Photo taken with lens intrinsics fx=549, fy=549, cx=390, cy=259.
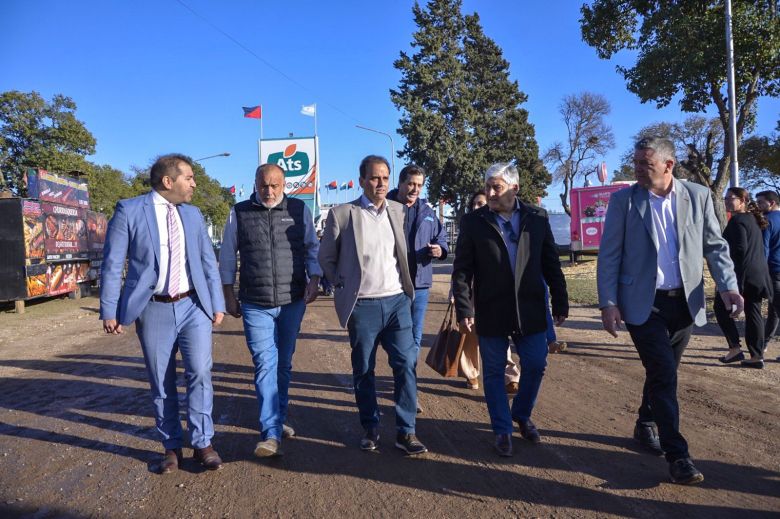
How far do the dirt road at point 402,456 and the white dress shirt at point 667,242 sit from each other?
1.19 m

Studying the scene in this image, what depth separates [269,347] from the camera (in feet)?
12.9

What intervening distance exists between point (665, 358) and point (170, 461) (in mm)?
3254

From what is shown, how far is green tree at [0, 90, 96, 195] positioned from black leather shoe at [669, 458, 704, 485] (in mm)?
36938

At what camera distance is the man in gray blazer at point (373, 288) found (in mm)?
3818

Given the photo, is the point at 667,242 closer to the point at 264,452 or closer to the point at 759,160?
the point at 264,452

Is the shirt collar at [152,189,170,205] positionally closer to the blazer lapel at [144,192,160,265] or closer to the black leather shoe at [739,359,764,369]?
the blazer lapel at [144,192,160,265]

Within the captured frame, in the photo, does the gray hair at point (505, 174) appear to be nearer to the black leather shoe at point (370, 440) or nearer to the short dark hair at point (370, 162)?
the short dark hair at point (370, 162)

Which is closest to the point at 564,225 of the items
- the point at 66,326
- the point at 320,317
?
the point at 320,317

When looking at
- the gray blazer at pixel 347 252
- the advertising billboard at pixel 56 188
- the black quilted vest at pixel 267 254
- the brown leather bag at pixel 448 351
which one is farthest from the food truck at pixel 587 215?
the black quilted vest at pixel 267 254

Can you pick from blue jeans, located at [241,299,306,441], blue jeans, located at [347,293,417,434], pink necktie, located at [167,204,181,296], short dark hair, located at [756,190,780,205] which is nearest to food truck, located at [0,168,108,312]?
pink necktie, located at [167,204,181,296]

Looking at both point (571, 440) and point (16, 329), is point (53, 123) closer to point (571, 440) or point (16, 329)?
point (16, 329)

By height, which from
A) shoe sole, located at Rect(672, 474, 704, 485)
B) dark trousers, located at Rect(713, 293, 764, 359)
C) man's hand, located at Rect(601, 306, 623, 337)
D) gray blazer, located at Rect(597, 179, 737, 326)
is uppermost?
gray blazer, located at Rect(597, 179, 737, 326)

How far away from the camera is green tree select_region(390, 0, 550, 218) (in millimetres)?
34875

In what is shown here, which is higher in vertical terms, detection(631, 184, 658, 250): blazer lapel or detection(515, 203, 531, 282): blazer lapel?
detection(631, 184, 658, 250): blazer lapel
